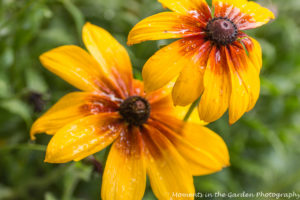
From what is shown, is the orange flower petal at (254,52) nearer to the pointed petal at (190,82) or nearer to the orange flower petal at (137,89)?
the pointed petal at (190,82)

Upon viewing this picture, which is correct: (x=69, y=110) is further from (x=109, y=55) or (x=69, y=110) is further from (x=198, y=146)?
(x=198, y=146)

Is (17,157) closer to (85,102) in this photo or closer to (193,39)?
(85,102)

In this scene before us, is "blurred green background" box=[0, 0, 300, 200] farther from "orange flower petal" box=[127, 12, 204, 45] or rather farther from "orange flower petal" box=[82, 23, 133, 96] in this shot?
"orange flower petal" box=[127, 12, 204, 45]

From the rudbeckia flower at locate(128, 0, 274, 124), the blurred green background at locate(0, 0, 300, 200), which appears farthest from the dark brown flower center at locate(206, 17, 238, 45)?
the blurred green background at locate(0, 0, 300, 200)

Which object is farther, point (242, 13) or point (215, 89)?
point (242, 13)

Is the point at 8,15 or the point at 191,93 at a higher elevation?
the point at 191,93

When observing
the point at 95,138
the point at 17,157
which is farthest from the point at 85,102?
the point at 17,157

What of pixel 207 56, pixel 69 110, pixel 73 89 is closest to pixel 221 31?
pixel 207 56

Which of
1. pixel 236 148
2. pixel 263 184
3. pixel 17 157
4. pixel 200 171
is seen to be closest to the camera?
pixel 200 171
